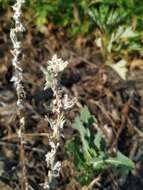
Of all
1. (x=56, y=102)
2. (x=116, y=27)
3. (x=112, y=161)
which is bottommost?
(x=112, y=161)

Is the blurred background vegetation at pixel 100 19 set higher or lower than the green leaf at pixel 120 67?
higher

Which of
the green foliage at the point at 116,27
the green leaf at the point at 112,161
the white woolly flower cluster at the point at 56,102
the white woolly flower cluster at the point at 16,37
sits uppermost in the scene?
the green foliage at the point at 116,27

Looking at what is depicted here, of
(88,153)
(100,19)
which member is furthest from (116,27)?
(88,153)

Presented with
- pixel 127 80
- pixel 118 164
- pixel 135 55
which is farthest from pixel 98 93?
pixel 118 164

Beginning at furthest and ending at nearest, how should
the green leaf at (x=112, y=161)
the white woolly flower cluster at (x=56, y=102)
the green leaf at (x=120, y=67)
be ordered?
the green leaf at (x=120, y=67) → the green leaf at (x=112, y=161) → the white woolly flower cluster at (x=56, y=102)

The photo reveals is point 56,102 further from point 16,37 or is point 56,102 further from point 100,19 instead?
point 100,19

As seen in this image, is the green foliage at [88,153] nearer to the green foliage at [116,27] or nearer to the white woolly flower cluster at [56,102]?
the white woolly flower cluster at [56,102]

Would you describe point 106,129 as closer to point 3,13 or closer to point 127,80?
point 127,80

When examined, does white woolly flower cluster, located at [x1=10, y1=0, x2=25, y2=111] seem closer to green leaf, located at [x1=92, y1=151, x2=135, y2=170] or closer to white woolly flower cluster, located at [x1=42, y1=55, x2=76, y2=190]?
white woolly flower cluster, located at [x1=42, y1=55, x2=76, y2=190]

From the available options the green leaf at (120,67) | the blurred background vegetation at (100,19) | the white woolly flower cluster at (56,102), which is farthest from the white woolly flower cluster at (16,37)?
the blurred background vegetation at (100,19)
